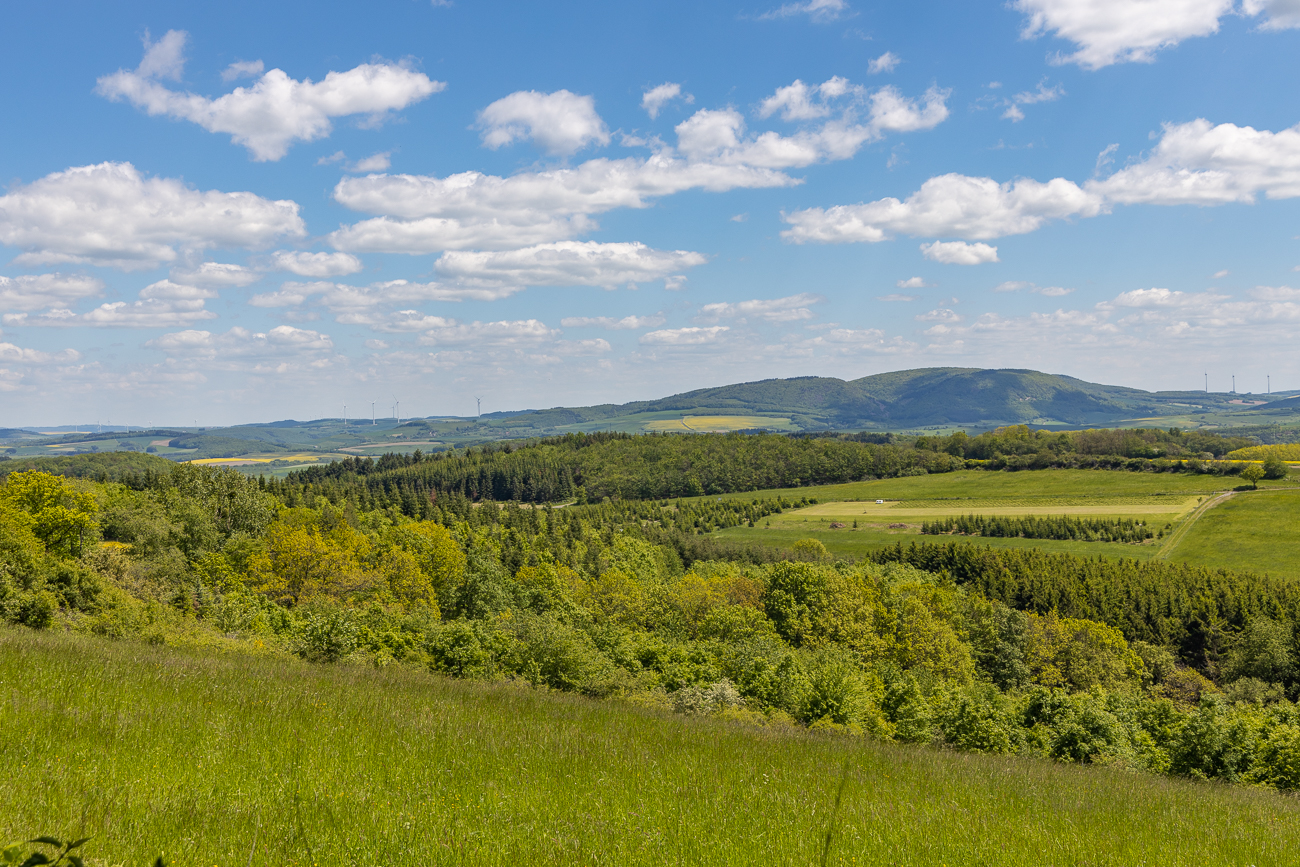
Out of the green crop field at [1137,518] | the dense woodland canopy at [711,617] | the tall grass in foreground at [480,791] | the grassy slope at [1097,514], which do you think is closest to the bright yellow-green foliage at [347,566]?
the dense woodland canopy at [711,617]

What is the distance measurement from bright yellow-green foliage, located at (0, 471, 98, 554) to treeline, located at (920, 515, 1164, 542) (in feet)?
518

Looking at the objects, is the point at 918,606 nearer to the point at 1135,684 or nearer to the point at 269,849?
the point at 1135,684

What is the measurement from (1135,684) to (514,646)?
8041 cm

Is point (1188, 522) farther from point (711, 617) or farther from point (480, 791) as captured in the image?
point (480, 791)

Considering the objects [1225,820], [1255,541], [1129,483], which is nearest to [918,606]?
[1225,820]

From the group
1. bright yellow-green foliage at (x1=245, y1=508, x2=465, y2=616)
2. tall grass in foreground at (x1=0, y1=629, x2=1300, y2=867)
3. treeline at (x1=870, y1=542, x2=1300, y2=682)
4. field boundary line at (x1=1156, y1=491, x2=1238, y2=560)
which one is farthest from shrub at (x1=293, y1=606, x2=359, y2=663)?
field boundary line at (x1=1156, y1=491, x2=1238, y2=560)

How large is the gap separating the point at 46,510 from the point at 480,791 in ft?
207

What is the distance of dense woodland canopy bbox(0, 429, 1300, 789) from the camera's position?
31406 mm

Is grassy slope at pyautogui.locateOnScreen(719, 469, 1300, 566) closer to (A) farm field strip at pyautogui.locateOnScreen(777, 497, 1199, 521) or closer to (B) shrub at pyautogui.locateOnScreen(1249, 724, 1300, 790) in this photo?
(A) farm field strip at pyautogui.locateOnScreen(777, 497, 1199, 521)

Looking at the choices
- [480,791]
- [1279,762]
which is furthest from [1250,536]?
[480,791]

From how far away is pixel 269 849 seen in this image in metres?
5.57

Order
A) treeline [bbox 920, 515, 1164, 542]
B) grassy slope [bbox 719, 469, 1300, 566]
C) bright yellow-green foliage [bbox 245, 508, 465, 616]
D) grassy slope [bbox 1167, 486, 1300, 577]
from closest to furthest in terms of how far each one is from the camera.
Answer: bright yellow-green foliage [bbox 245, 508, 465, 616]
grassy slope [bbox 1167, 486, 1300, 577]
grassy slope [bbox 719, 469, 1300, 566]
treeline [bbox 920, 515, 1164, 542]

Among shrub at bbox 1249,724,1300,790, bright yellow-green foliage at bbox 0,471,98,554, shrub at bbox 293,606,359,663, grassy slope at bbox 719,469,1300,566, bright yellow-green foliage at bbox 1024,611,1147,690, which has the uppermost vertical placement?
bright yellow-green foliage at bbox 0,471,98,554

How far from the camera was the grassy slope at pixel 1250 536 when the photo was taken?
→ 4896 inches
